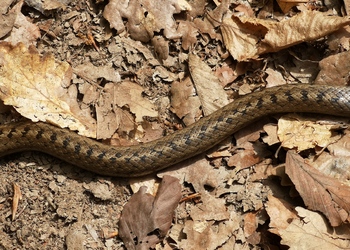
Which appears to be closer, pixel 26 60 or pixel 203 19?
pixel 26 60

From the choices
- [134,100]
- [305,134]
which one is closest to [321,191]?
[305,134]

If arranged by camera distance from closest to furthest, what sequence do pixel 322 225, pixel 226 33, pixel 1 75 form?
pixel 322 225 < pixel 1 75 < pixel 226 33

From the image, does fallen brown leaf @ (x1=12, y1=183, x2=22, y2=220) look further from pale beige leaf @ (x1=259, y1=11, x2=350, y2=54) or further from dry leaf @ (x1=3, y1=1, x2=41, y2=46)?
pale beige leaf @ (x1=259, y1=11, x2=350, y2=54)

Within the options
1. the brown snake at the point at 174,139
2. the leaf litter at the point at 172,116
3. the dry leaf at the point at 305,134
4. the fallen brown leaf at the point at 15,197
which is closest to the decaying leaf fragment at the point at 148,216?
the leaf litter at the point at 172,116

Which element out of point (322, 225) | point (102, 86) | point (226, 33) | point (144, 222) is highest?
point (226, 33)

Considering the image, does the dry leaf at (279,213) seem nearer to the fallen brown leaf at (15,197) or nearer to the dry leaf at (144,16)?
the dry leaf at (144,16)

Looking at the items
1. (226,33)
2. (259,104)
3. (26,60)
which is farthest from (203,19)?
(26,60)

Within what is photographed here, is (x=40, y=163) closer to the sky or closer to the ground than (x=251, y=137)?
closer to the ground

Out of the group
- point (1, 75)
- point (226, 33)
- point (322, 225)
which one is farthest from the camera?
point (226, 33)

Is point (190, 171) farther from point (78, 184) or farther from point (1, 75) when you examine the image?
point (1, 75)
